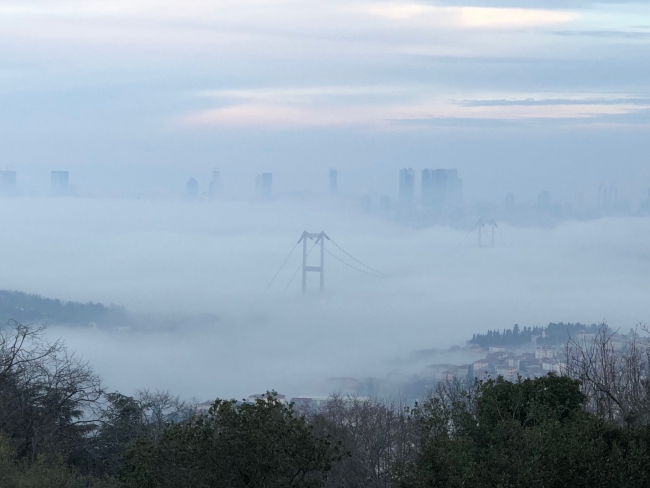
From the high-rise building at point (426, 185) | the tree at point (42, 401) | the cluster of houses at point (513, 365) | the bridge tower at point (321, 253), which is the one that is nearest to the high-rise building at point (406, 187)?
the high-rise building at point (426, 185)

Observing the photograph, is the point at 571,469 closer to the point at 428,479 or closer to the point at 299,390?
the point at 428,479

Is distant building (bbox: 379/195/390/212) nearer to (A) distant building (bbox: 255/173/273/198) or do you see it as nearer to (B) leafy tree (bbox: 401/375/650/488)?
(A) distant building (bbox: 255/173/273/198)

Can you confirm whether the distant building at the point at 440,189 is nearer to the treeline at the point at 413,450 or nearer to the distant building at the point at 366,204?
the distant building at the point at 366,204

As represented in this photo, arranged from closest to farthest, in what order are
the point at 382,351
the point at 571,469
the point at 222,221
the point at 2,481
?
the point at 571,469 < the point at 2,481 < the point at 382,351 < the point at 222,221

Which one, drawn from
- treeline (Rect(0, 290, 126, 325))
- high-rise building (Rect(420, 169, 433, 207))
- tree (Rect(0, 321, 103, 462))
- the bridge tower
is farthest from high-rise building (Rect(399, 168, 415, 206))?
tree (Rect(0, 321, 103, 462))

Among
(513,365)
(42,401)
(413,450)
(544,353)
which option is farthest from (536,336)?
(413,450)

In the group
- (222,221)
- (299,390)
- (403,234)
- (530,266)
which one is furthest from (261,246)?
(299,390)

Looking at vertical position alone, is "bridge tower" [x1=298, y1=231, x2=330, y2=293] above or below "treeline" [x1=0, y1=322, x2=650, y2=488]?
below
